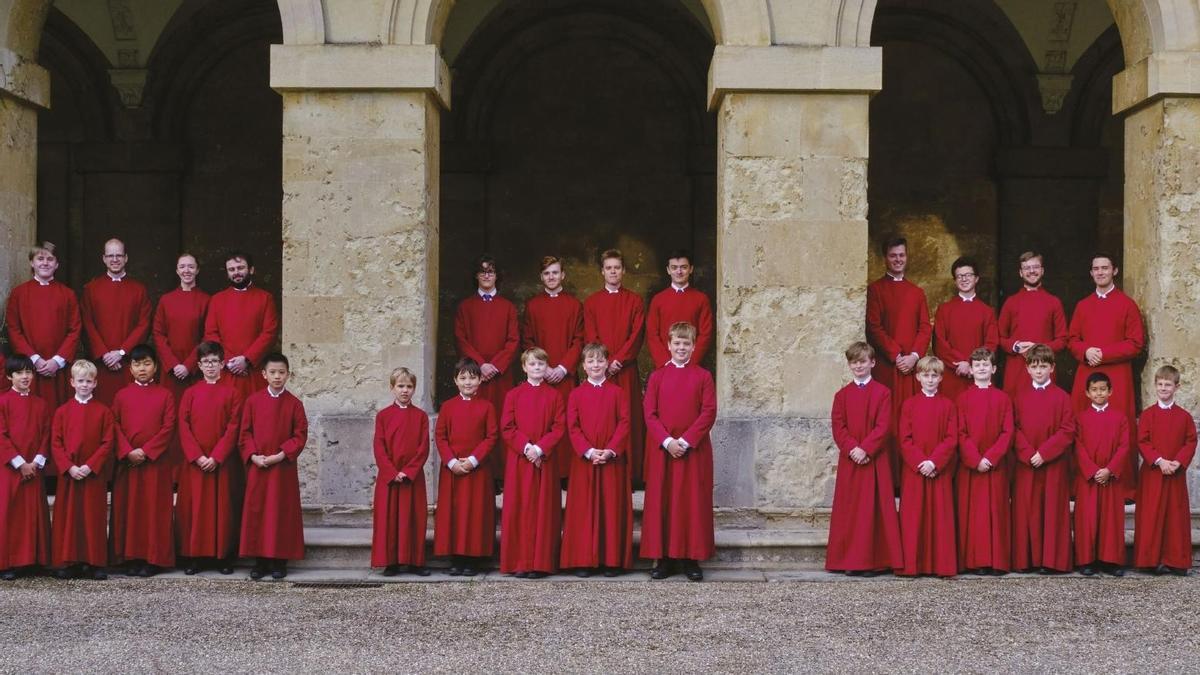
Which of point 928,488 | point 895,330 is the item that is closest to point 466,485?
point 928,488

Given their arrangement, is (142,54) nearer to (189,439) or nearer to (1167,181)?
(189,439)

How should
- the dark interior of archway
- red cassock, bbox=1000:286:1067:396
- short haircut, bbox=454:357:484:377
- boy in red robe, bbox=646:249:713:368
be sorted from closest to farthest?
short haircut, bbox=454:357:484:377
red cassock, bbox=1000:286:1067:396
boy in red robe, bbox=646:249:713:368
the dark interior of archway

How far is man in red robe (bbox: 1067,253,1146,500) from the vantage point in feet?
28.0

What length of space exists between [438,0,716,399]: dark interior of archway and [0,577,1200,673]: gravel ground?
5749 millimetres

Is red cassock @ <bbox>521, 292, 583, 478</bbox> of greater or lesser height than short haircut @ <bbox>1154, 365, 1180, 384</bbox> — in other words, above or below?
above

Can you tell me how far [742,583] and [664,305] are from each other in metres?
2.41

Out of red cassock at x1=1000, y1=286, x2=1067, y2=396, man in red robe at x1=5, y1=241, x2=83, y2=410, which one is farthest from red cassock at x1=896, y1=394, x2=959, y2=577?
man in red robe at x1=5, y1=241, x2=83, y2=410

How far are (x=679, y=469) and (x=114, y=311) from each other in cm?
415

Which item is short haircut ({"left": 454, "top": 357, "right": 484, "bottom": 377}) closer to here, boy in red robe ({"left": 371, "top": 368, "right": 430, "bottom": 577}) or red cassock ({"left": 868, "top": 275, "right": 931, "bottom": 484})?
boy in red robe ({"left": 371, "top": 368, "right": 430, "bottom": 577})

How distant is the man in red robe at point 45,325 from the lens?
28.5ft

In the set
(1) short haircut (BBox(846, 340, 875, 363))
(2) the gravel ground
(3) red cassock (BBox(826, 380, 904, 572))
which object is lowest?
(2) the gravel ground

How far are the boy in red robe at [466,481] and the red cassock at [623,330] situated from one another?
1543mm

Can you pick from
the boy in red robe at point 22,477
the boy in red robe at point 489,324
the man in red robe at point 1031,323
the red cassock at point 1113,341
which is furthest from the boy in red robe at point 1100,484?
the boy in red robe at point 22,477

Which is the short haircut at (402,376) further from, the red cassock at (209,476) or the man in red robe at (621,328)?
the man in red robe at (621,328)
